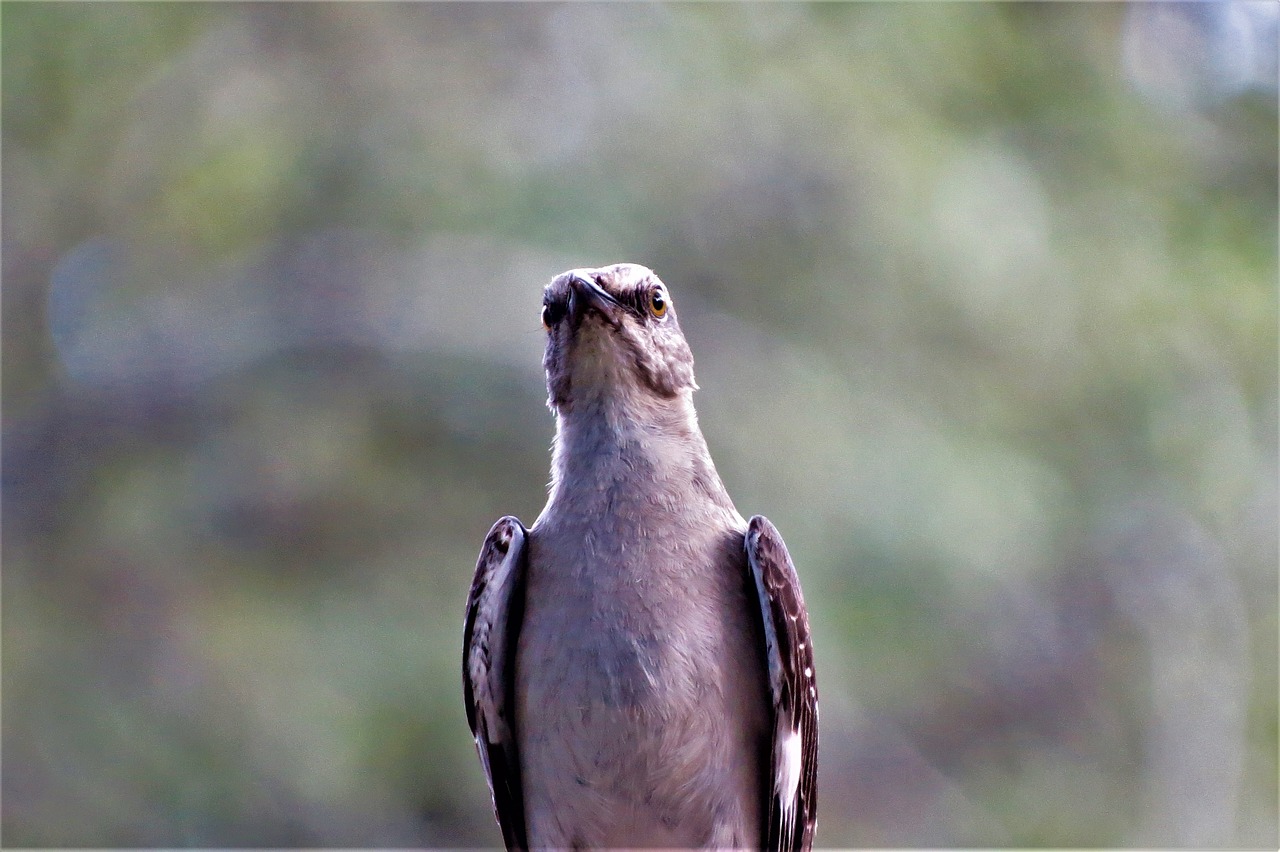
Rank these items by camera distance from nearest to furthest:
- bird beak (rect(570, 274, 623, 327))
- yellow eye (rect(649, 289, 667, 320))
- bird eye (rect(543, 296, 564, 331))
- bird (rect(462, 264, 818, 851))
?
bird (rect(462, 264, 818, 851)) < bird beak (rect(570, 274, 623, 327)) < bird eye (rect(543, 296, 564, 331)) < yellow eye (rect(649, 289, 667, 320))

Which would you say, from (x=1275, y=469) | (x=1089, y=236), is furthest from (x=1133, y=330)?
(x=1275, y=469)

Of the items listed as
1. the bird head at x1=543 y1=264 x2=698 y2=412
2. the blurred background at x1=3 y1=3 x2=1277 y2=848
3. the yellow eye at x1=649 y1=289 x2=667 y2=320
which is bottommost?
the bird head at x1=543 y1=264 x2=698 y2=412

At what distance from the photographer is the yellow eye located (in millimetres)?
4059

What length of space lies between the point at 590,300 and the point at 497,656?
1122mm

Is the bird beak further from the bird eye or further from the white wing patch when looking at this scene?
the white wing patch

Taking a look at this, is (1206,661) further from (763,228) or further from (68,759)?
(68,759)

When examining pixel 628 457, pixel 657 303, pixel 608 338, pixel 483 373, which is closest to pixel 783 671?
pixel 628 457

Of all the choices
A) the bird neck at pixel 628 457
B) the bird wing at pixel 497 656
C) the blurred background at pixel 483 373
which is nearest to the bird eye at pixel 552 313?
the bird neck at pixel 628 457

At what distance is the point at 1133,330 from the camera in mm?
10883

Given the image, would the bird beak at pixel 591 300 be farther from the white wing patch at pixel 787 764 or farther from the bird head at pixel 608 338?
the white wing patch at pixel 787 764

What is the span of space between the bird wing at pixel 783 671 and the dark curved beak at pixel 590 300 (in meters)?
0.79

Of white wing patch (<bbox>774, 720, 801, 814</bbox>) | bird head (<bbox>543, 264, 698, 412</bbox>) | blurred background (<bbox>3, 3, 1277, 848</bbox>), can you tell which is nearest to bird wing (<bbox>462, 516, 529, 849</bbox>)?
bird head (<bbox>543, 264, 698, 412</bbox>)

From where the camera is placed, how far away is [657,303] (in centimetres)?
407

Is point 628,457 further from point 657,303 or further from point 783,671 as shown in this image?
point 783,671
